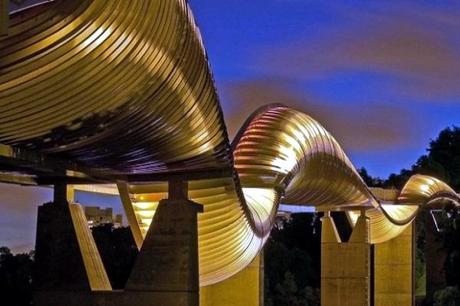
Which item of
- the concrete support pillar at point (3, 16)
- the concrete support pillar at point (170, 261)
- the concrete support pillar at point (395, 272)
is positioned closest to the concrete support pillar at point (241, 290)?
the concrete support pillar at point (170, 261)

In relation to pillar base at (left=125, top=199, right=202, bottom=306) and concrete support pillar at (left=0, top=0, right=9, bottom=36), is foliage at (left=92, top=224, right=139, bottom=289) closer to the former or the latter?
pillar base at (left=125, top=199, right=202, bottom=306)

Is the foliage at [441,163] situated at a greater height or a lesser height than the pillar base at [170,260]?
greater

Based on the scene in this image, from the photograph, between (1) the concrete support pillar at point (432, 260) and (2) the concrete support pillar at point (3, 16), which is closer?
(2) the concrete support pillar at point (3, 16)

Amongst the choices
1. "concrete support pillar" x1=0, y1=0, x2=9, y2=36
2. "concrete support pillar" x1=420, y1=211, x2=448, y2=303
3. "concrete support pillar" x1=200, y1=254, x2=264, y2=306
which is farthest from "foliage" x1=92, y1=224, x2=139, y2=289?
Result: "concrete support pillar" x1=0, y1=0, x2=9, y2=36

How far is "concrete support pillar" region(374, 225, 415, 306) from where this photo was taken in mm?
41844

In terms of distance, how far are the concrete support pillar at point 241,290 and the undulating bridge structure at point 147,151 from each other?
4cm

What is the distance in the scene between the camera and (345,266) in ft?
114

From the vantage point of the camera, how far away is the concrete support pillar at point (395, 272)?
137ft

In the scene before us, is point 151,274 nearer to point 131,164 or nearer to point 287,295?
point 131,164

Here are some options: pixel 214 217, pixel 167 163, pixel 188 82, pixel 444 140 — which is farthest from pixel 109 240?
Answer: pixel 444 140

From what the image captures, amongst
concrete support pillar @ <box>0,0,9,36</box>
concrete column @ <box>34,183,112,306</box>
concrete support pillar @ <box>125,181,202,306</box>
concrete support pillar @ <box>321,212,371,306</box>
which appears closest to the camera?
concrete support pillar @ <box>0,0,9,36</box>

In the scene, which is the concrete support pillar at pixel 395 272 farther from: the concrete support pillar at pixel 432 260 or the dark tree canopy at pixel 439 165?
the dark tree canopy at pixel 439 165

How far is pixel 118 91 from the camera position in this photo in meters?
11.6

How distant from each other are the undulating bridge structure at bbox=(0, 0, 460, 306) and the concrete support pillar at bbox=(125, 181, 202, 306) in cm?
2
